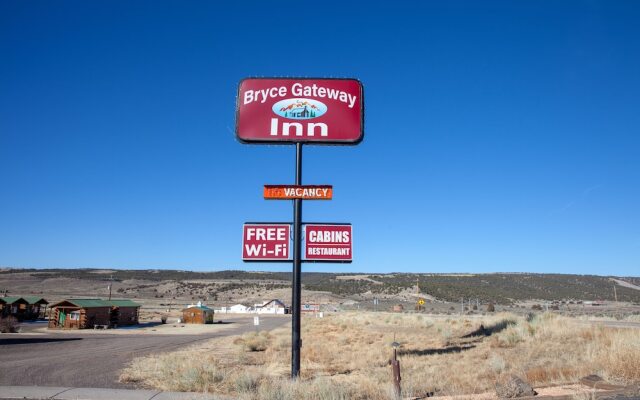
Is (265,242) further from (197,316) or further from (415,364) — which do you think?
(197,316)

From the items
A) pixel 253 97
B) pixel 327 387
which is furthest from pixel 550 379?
pixel 253 97

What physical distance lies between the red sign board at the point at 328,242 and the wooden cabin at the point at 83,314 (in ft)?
150

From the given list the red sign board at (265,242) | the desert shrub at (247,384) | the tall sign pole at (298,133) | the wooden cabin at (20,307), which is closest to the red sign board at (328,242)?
the tall sign pole at (298,133)

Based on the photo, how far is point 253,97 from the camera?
15148mm

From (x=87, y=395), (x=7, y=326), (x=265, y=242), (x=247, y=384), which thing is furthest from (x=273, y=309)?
(x=87, y=395)

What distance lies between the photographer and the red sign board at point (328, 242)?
1402 cm

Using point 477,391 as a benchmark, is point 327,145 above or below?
above

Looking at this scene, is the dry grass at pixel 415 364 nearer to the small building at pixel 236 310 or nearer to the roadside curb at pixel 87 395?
the roadside curb at pixel 87 395

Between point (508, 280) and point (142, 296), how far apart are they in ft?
341

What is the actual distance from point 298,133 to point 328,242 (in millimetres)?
3508

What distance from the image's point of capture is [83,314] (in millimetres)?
51281

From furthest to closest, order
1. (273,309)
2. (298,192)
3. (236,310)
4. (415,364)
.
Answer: (273,309), (236,310), (415,364), (298,192)

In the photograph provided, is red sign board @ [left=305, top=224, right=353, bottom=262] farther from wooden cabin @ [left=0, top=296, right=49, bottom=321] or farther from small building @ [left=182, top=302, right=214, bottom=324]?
wooden cabin @ [left=0, top=296, right=49, bottom=321]

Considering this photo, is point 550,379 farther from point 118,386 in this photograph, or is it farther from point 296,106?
point 118,386
